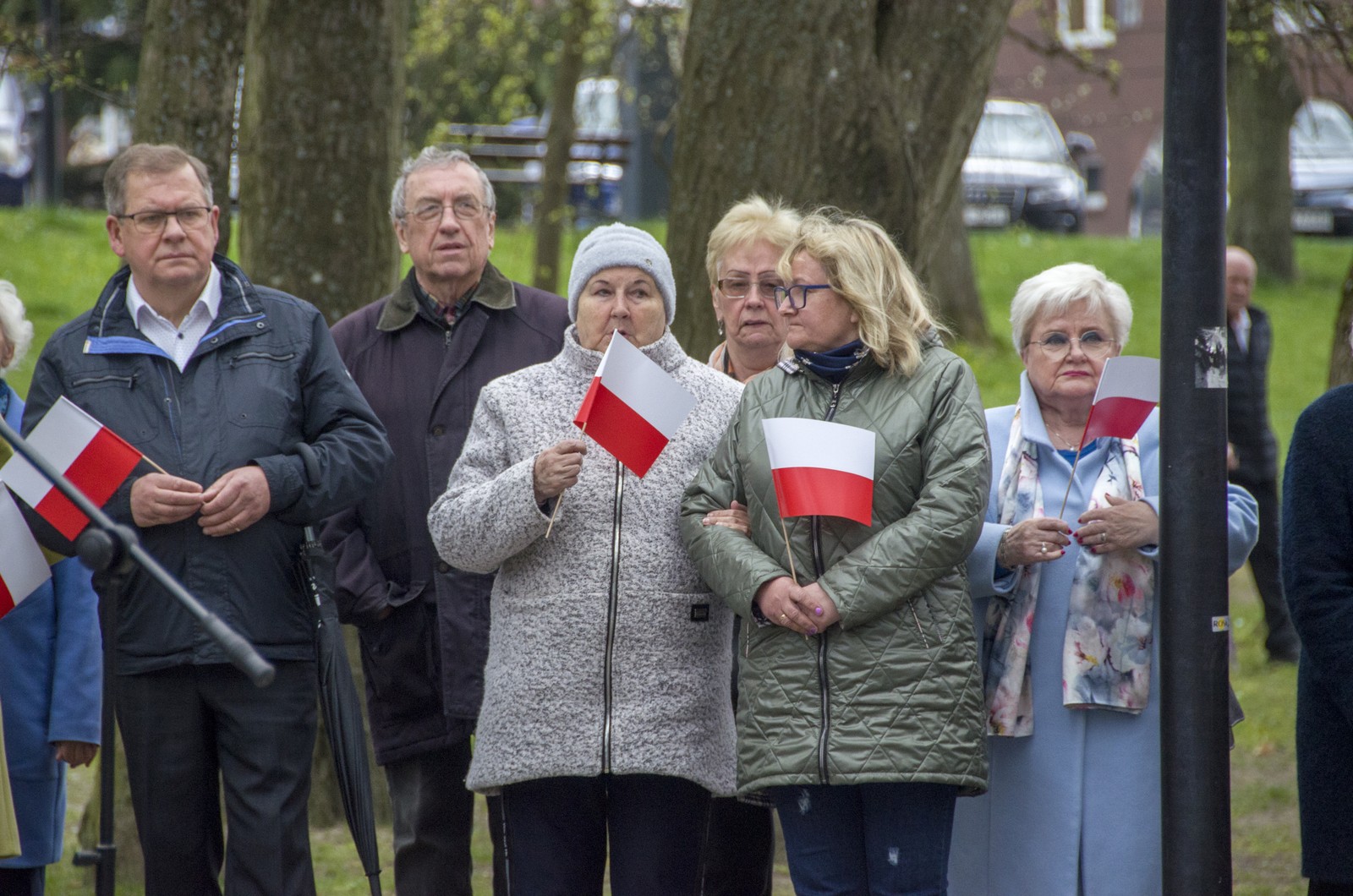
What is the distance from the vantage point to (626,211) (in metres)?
19.3

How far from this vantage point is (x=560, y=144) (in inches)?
455

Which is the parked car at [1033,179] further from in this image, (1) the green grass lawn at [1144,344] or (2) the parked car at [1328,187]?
(2) the parked car at [1328,187]

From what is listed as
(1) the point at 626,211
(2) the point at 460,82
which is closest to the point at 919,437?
(2) the point at 460,82

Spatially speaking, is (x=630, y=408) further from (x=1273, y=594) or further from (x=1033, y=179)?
(x=1033, y=179)

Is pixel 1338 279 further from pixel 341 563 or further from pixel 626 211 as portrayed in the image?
pixel 341 563

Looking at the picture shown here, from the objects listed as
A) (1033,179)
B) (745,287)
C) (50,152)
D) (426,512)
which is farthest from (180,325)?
(1033,179)

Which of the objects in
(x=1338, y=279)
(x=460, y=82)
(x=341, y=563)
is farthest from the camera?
(x=1338, y=279)

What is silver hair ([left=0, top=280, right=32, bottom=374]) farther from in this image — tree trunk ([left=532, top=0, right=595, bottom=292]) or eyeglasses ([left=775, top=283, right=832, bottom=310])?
tree trunk ([left=532, top=0, right=595, bottom=292])

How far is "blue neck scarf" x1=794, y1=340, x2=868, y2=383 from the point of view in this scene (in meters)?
3.78

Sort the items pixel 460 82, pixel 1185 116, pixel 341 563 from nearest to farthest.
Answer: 1. pixel 1185 116
2. pixel 341 563
3. pixel 460 82

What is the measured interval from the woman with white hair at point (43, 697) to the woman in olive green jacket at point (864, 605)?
172 cm

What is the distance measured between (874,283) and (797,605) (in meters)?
0.77

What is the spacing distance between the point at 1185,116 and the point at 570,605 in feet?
5.64

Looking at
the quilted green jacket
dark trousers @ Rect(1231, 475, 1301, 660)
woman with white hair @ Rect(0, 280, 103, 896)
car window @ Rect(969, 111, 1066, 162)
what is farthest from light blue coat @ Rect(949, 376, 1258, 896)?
car window @ Rect(969, 111, 1066, 162)
